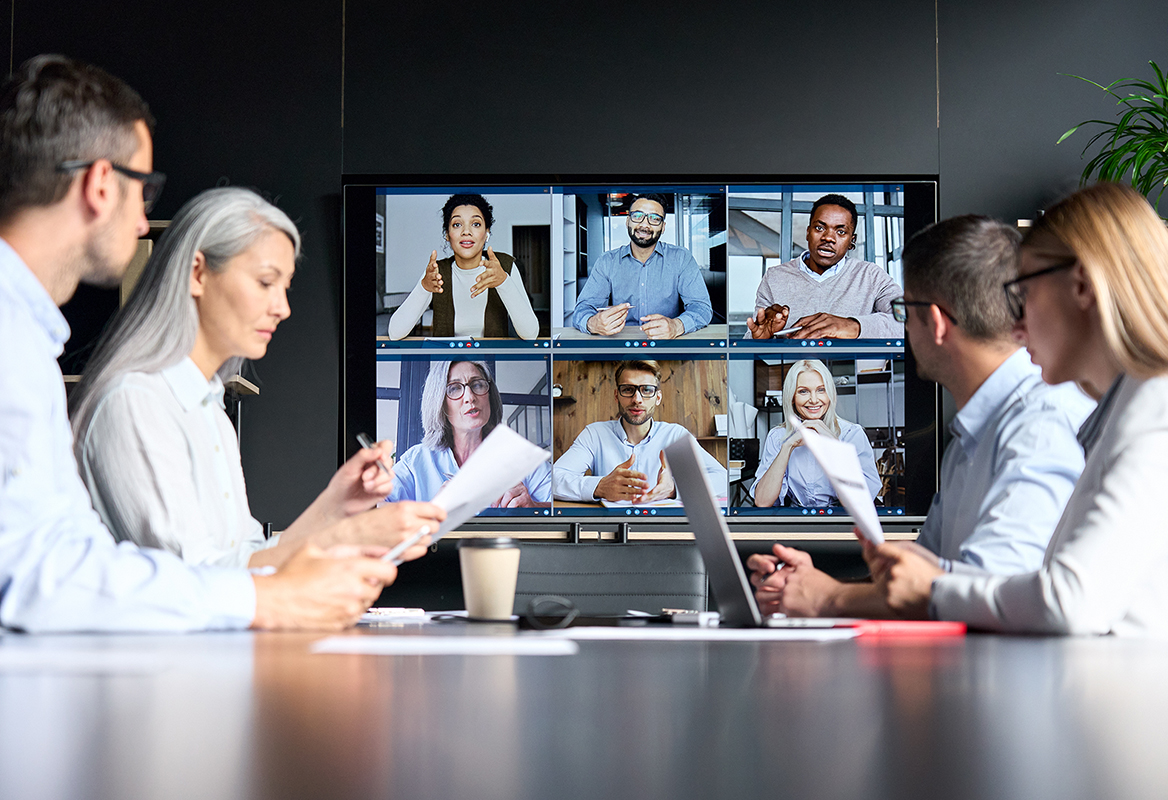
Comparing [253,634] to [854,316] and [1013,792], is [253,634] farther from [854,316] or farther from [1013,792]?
[854,316]

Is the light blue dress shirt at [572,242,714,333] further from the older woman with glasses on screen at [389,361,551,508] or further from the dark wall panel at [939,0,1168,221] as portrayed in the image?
the dark wall panel at [939,0,1168,221]

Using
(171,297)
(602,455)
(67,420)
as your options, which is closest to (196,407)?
(171,297)

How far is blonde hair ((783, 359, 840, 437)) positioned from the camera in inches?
158

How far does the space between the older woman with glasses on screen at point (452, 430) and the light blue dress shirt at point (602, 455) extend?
8cm

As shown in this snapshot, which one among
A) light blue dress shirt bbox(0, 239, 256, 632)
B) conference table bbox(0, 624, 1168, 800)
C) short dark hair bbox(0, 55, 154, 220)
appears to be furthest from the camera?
short dark hair bbox(0, 55, 154, 220)

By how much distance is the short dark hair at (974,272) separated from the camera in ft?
7.23

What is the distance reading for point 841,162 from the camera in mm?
4137

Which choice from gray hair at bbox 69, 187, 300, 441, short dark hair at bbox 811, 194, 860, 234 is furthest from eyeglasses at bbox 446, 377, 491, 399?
gray hair at bbox 69, 187, 300, 441

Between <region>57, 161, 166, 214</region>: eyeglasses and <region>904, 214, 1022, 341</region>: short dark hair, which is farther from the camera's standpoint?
<region>904, 214, 1022, 341</region>: short dark hair

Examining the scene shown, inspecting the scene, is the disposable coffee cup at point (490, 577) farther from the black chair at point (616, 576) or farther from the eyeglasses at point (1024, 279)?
the eyeglasses at point (1024, 279)

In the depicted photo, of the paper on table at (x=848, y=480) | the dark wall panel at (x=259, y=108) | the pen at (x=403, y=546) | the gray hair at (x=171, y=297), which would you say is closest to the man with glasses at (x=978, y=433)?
the paper on table at (x=848, y=480)

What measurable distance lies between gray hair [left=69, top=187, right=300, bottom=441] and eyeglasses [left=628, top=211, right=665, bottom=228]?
→ 2.20 meters

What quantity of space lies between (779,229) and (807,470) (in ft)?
3.18

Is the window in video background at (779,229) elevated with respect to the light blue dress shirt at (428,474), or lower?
elevated
